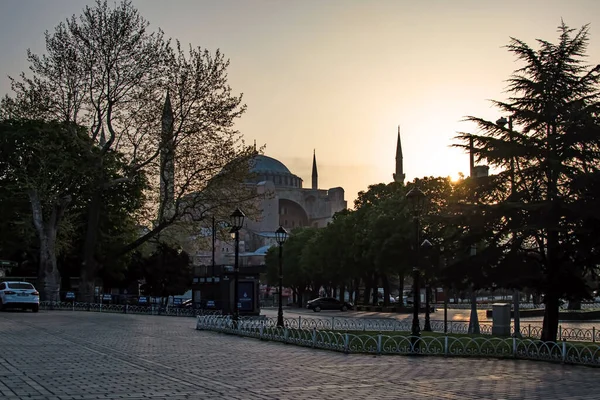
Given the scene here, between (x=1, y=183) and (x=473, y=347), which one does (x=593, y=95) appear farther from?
(x=1, y=183)

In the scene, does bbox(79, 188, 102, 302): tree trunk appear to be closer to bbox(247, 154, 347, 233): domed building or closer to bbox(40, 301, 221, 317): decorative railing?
bbox(40, 301, 221, 317): decorative railing

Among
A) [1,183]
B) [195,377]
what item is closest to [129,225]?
[1,183]

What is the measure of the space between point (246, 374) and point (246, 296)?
2763 centimetres

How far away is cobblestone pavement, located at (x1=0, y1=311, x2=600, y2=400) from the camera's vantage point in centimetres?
1059

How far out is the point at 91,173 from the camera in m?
40.3

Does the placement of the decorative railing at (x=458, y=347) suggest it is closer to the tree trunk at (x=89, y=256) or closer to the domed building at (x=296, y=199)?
the tree trunk at (x=89, y=256)

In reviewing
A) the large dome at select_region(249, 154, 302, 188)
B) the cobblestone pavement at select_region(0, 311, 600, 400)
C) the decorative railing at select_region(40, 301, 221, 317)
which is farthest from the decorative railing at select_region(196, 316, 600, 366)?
the large dome at select_region(249, 154, 302, 188)

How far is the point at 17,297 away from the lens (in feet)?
111

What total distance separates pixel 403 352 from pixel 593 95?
31.8ft

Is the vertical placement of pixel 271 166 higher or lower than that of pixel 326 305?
higher

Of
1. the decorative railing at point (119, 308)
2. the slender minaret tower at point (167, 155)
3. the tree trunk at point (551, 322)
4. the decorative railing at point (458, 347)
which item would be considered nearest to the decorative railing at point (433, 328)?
the tree trunk at point (551, 322)

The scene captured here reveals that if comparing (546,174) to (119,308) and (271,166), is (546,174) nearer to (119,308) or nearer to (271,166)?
(119,308)

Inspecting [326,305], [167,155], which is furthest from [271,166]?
[167,155]

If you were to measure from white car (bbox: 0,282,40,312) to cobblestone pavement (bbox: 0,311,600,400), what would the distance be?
1526cm
